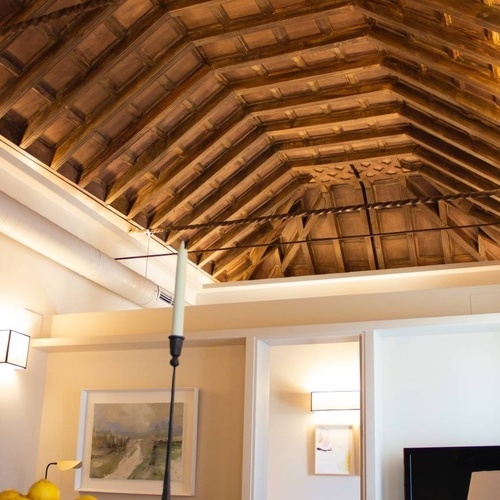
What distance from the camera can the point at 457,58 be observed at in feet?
19.2

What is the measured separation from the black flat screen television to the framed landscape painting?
185 cm

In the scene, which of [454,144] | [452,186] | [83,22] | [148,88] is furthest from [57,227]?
[452,186]

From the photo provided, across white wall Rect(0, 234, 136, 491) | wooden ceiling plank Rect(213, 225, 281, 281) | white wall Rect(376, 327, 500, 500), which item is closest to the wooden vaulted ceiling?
wooden ceiling plank Rect(213, 225, 281, 281)

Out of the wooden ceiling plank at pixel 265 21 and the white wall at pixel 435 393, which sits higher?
the wooden ceiling plank at pixel 265 21

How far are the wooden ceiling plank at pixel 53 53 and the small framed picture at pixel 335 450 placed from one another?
4673mm

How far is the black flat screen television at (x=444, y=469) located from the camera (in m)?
5.38

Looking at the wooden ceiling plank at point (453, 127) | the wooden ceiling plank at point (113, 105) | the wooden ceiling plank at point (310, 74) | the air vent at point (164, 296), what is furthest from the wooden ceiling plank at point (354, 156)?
the wooden ceiling plank at point (113, 105)

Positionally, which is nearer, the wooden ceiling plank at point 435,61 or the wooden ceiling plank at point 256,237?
the wooden ceiling plank at point 435,61

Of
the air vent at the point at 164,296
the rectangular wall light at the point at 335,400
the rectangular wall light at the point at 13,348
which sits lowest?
the rectangular wall light at the point at 335,400

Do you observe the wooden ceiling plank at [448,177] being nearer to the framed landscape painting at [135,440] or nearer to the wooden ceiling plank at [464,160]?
the wooden ceiling plank at [464,160]

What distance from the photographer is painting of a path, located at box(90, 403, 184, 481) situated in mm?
6363

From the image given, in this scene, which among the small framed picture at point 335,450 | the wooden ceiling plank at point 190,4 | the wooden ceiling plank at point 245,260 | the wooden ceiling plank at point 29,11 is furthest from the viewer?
the wooden ceiling plank at point 245,260

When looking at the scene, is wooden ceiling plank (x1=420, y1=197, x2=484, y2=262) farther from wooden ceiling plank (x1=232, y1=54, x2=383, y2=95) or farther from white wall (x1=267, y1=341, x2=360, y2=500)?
wooden ceiling plank (x1=232, y1=54, x2=383, y2=95)

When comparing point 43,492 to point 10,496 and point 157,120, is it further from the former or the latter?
point 157,120
